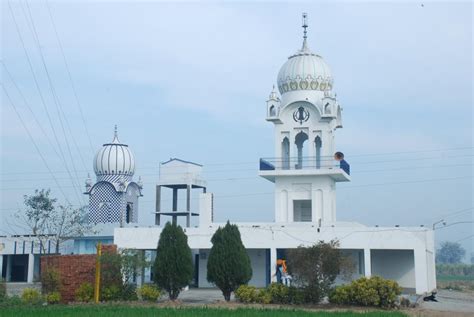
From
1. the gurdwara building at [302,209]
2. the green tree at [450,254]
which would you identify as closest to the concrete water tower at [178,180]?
the gurdwara building at [302,209]

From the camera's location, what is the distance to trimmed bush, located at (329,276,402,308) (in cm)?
2373

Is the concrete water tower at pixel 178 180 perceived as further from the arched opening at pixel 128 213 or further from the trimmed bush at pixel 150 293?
the trimmed bush at pixel 150 293

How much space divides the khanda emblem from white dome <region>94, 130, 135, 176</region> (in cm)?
1643

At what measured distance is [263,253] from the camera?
38.1 metres

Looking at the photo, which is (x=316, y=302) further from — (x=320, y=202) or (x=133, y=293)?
(x=320, y=202)

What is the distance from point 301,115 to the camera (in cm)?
3966

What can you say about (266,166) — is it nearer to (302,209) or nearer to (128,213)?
(302,209)

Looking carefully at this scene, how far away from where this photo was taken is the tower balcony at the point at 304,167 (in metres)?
38.2

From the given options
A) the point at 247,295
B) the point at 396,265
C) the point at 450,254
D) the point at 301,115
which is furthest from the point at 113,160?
the point at 450,254

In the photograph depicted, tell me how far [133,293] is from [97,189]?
25.0 m

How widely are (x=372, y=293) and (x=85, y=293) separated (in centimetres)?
1096

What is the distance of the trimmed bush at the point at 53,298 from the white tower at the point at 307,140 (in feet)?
53.1

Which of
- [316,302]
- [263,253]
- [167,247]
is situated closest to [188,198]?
[263,253]

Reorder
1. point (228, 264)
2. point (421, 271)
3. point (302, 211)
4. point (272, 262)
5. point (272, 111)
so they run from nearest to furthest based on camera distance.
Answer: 1. point (228, 264)
2. point (421, 271)
3. point (272, 262)
4. point (272, 111)
5. point (302, 211)
